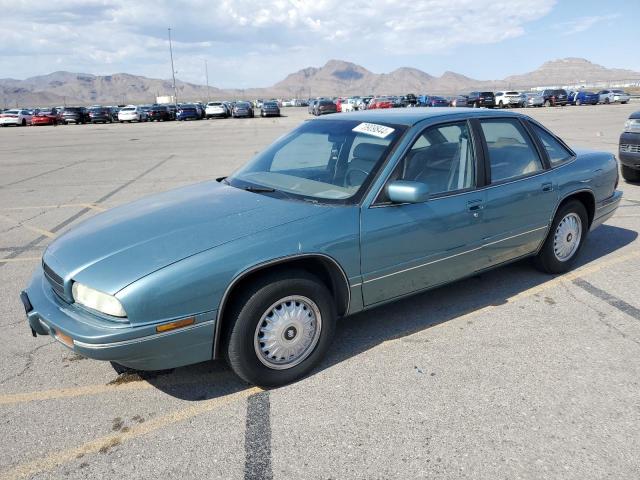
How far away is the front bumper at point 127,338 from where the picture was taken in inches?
102

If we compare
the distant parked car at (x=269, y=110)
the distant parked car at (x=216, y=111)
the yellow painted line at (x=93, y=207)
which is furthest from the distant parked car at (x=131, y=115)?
the yellow painted line at (x=93, y=207)

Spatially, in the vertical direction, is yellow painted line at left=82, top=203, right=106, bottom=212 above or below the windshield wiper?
below

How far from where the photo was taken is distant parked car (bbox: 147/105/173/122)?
42.7 meters

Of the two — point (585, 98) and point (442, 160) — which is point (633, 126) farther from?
point (585, 98)

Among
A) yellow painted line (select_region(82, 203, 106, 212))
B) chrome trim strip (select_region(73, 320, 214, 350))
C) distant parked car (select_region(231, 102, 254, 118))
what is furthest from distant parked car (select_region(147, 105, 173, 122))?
chrome trim strip (select_region(73, 320, 214, 350))

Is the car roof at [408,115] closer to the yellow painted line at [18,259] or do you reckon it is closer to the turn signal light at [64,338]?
the turn signal light at [64,338]

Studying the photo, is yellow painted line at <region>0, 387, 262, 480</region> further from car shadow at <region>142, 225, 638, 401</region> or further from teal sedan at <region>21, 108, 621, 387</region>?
teal sedan at <region>21, 108, 621, 387</region>

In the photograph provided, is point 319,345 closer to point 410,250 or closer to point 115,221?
point 410,250

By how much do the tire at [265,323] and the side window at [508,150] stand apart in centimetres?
183

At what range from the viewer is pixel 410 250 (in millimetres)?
3412

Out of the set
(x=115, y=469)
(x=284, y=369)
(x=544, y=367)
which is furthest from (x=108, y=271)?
(x=544, y=367)

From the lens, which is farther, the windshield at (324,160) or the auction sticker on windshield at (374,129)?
the auction sticker on windshield at (374,129)

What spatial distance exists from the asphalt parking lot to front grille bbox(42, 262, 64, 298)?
658 mm

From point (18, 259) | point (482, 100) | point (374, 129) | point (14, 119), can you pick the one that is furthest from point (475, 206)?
point (14, 119)
